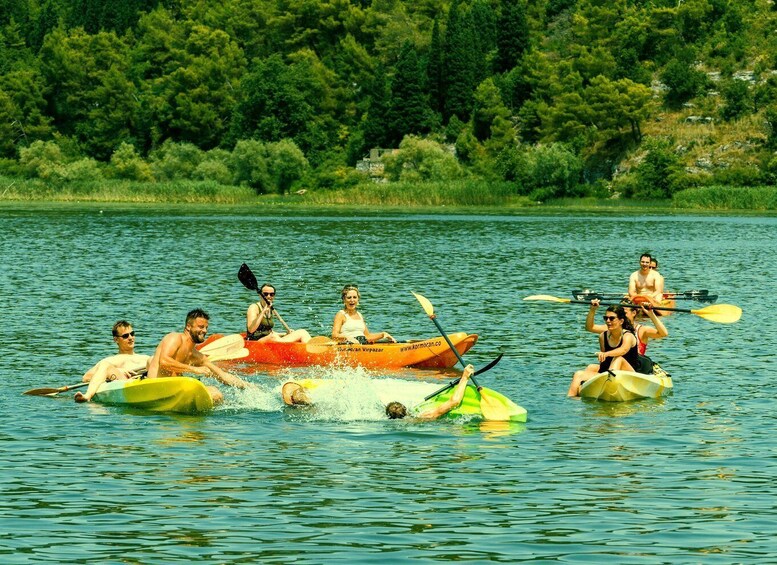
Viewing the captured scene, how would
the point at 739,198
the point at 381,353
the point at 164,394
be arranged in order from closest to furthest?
the point at 164,394
the point at 381,353
the point at 739,198

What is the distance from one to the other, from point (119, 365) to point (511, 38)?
12161 centimetres

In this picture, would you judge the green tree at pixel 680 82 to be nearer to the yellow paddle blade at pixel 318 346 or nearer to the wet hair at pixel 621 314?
the yellow paddle blade at pixel 318 346

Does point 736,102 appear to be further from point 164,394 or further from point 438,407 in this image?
point 164,394

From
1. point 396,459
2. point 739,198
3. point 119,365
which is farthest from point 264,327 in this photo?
point 739,198

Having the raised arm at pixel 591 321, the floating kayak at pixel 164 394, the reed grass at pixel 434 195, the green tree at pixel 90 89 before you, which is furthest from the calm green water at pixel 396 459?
the green tree at pixel 90 89

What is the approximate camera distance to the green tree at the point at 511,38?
138125mm

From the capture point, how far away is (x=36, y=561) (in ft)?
40.1

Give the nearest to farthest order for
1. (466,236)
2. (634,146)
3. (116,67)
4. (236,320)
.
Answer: (236,320), (466,236), (634,146), (116,67)

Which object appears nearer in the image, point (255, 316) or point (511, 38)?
point (255, 316)

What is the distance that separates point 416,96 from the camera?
128625 millimetres

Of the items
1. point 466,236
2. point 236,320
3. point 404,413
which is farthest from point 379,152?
point 404,413

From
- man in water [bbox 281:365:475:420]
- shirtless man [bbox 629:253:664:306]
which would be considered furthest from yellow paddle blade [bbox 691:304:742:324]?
man in water [bbox 281:365:475:420]

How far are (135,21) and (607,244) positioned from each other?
459 feet

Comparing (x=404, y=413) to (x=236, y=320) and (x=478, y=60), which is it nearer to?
(x=236, y=320)
